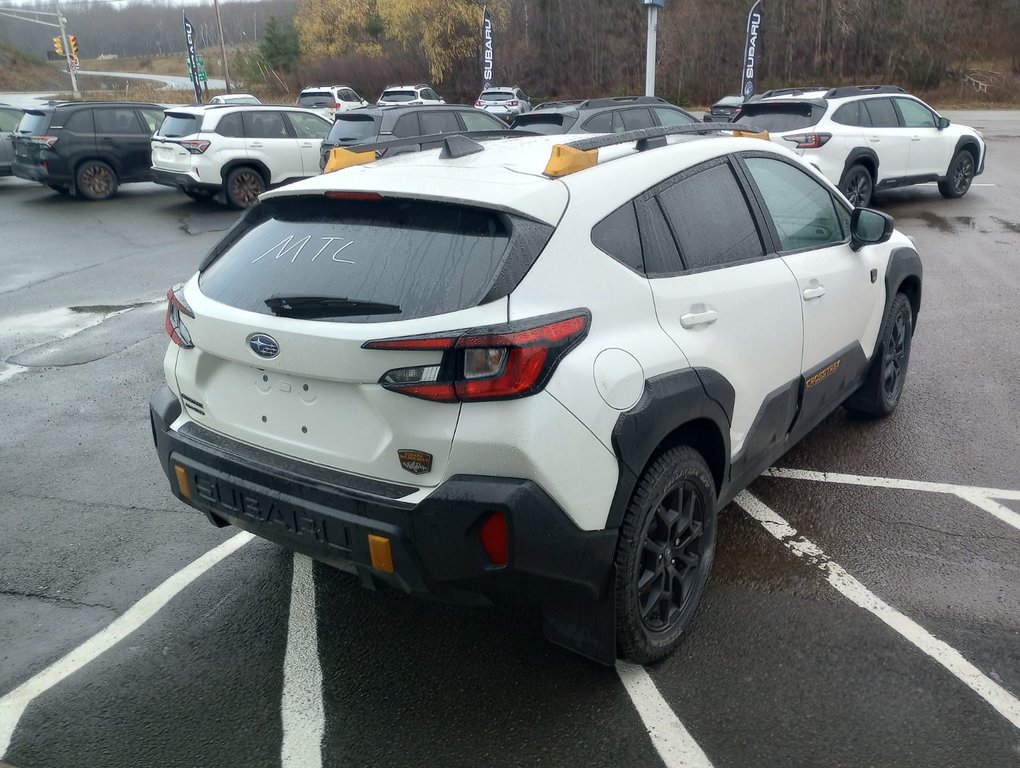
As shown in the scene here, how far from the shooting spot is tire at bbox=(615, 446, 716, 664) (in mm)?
2730

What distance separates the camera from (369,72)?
185 feet

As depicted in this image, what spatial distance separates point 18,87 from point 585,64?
5466 cm

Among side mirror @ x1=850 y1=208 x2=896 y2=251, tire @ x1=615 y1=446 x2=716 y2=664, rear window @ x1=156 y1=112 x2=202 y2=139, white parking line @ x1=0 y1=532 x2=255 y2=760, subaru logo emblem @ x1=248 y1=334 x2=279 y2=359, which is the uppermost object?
subaru logo emblem @ x1=248 y1=334 x2=279 y2=359

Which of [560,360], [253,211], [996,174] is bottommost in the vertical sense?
[996,174]

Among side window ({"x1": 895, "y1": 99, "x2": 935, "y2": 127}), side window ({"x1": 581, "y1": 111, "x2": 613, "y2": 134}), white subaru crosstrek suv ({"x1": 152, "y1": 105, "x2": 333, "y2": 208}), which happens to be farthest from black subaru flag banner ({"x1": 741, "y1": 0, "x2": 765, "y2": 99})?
white subaru crosstrek suv ({"x1": 152, "y1": 105, "x2": 333, "y2": 208})

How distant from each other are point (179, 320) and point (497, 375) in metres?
1.37

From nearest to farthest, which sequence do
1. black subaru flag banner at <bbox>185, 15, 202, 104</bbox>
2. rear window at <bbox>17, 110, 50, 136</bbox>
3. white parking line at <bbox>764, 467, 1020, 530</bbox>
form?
white parking line at <bbox>764, 467, 1020, 530</bbox> → rear window at <bbox>17, 110, 50, 136</bbox> → black subaru flag banner at <bbox>185, 15, 202, 104</bbox>

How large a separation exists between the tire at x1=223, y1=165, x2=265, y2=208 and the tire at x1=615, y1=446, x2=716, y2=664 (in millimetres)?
12916

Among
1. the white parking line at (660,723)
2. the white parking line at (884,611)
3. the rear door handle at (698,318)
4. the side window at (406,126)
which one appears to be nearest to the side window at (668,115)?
the side window at (406,126)

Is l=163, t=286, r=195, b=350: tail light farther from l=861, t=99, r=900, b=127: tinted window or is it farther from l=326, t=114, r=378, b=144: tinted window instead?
l=861, t=99, r=900, b=127: tinted window

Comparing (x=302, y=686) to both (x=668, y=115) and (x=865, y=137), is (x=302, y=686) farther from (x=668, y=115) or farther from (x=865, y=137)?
(x=668, y=115)

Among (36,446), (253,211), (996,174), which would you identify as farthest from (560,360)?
(996,174)

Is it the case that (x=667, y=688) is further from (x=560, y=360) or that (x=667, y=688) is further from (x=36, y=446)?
(x=36, y=446)

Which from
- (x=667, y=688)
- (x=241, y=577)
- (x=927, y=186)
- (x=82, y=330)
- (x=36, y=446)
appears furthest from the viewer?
(x=927, y=186)
